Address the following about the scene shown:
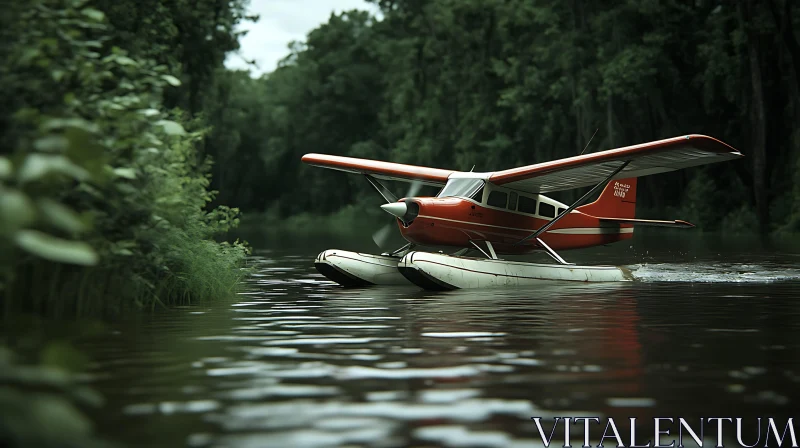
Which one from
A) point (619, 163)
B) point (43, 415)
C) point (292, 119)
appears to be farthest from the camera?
point (292, 119)

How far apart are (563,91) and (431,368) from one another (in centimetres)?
4481

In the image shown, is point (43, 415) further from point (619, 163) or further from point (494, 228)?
point (494, 228)

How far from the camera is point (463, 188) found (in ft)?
59.8

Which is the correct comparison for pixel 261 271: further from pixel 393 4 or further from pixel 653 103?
pixel 393 4

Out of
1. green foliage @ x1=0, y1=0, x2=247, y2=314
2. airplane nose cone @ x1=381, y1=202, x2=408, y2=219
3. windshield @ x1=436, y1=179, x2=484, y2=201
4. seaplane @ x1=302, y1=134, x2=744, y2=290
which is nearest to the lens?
green foliage @ x1=0, y1=0, x2=247, y2=314

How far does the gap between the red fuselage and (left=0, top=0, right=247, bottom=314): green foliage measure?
465 cm

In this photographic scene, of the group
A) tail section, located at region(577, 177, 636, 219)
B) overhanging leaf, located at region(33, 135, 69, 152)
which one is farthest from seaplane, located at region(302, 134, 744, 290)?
overhanging leaf, located at region(33, 135, 69, 152)

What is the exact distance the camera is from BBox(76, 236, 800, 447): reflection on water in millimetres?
5426

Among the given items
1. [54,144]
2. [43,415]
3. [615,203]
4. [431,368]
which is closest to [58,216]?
[54,144]

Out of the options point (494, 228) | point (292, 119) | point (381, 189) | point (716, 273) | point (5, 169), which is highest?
Answer: point (292, 119)

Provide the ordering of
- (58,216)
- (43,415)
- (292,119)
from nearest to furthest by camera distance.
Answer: (43,415)
(58,216)
(292,119)

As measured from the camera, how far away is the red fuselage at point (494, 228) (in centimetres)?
1727

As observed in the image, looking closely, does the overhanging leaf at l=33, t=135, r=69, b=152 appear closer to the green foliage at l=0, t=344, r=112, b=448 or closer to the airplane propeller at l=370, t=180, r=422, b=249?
the green foliage at l=0, t=344, r=112, b=448

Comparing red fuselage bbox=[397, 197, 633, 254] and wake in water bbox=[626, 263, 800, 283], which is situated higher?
red fuselage bbox=[397, 197, 633, 254]
